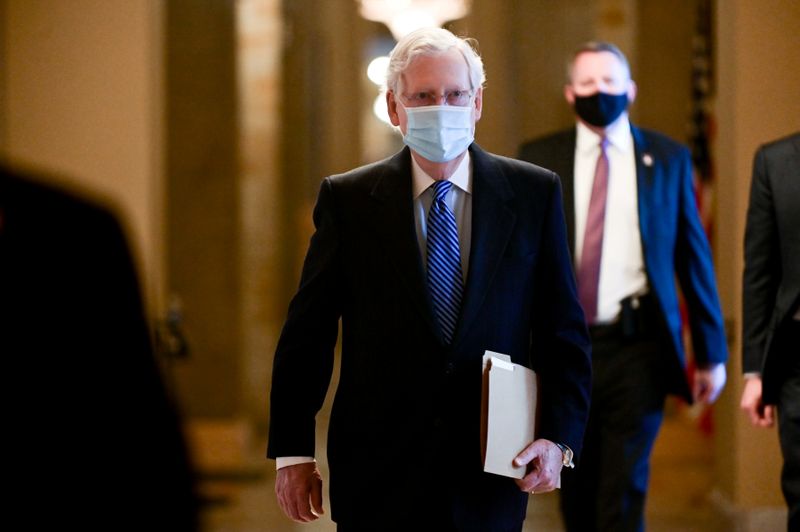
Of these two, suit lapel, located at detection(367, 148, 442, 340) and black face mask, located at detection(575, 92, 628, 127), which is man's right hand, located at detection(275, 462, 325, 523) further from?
black face mask, located at detection(575, 92, 628, 127)

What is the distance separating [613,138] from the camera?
4.57 metres

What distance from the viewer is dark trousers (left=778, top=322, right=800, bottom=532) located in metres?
3.92

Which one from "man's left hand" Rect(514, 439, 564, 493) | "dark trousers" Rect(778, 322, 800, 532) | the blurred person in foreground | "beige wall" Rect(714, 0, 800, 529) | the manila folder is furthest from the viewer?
"beige wall" Rect(714, 0, 800, 529)

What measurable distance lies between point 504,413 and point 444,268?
14.1 inches

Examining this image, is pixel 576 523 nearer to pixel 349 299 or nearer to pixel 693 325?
pixel 693 325

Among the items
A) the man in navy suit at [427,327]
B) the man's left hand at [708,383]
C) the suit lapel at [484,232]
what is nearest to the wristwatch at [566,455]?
the man in navy suit at [427,327]

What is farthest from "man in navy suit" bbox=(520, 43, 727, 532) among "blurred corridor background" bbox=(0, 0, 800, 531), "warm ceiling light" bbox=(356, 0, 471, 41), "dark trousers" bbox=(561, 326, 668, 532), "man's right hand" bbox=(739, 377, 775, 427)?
"warm ceiling light" bbox=(356, 0, 471, 41)

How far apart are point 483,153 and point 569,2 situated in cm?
604

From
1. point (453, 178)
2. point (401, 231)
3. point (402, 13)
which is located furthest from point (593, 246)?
point (402, 13)

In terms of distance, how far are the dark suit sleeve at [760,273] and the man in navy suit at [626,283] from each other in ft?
0.90

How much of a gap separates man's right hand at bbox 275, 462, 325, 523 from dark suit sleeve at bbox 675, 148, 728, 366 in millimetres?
1921

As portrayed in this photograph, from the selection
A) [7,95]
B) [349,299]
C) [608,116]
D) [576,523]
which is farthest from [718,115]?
[349,299]

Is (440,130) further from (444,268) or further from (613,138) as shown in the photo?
(613,138)

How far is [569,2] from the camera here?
8.88m
